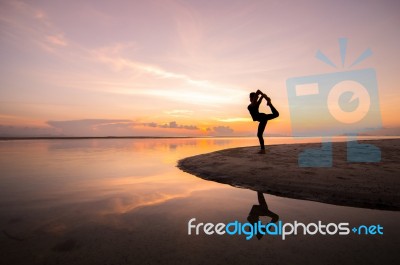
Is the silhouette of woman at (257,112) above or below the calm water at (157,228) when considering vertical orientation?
above

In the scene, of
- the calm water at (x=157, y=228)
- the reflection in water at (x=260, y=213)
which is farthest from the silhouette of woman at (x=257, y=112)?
the reflection in water at (x=260, y=213)

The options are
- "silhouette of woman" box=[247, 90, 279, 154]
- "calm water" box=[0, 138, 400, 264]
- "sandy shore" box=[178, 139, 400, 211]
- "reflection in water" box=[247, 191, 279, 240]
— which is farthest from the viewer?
"silhouette of woman" box=[247, 90, 279, 154]

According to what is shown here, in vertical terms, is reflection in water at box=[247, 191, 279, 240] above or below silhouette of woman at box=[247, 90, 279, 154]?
below

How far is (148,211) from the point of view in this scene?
4832 millimetres

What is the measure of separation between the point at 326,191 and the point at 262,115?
649cm

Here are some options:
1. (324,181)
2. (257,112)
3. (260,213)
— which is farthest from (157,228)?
(257,112)

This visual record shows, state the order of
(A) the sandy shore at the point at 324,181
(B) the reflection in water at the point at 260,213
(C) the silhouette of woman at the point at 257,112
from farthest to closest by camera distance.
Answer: (C) the silhouette of woman at the point at 257,112 → (A) the sandy shore at the point at 324,181 → (B) the reflection in water at the point at 260,213

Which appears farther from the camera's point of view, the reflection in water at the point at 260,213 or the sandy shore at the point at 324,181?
the sandy shore at the point at 324,181

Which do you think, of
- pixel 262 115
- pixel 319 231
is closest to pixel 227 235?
pixel 319 231

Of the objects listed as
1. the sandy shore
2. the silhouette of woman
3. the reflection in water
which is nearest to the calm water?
the reflection in water

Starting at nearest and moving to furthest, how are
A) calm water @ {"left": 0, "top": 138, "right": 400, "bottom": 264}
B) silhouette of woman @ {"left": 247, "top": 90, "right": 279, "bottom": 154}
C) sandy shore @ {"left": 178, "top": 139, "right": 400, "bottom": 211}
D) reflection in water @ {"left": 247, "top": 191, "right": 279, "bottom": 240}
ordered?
calm water @ {"left": 0, "top": 138, "right": 400, "bottom": 264} < reflection in water @ {"left": 247, "top": 191, "right": 279, "bottom": 240} < sandy shore @ {"left": 178, "top": 139, "right": 400, "bottom": 211} < silhouette of woman @ {"left": 247, "top": 90, "right": 279, "bottom": 154}

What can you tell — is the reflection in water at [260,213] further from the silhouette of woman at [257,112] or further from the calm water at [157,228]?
the silhouette of woman at [257,112]

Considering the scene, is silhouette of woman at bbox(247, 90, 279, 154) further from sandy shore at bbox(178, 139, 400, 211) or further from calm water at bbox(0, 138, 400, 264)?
calm water at bbox(0, 138, 400, 264)

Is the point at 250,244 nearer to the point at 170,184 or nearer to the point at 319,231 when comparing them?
the point at 319,231
